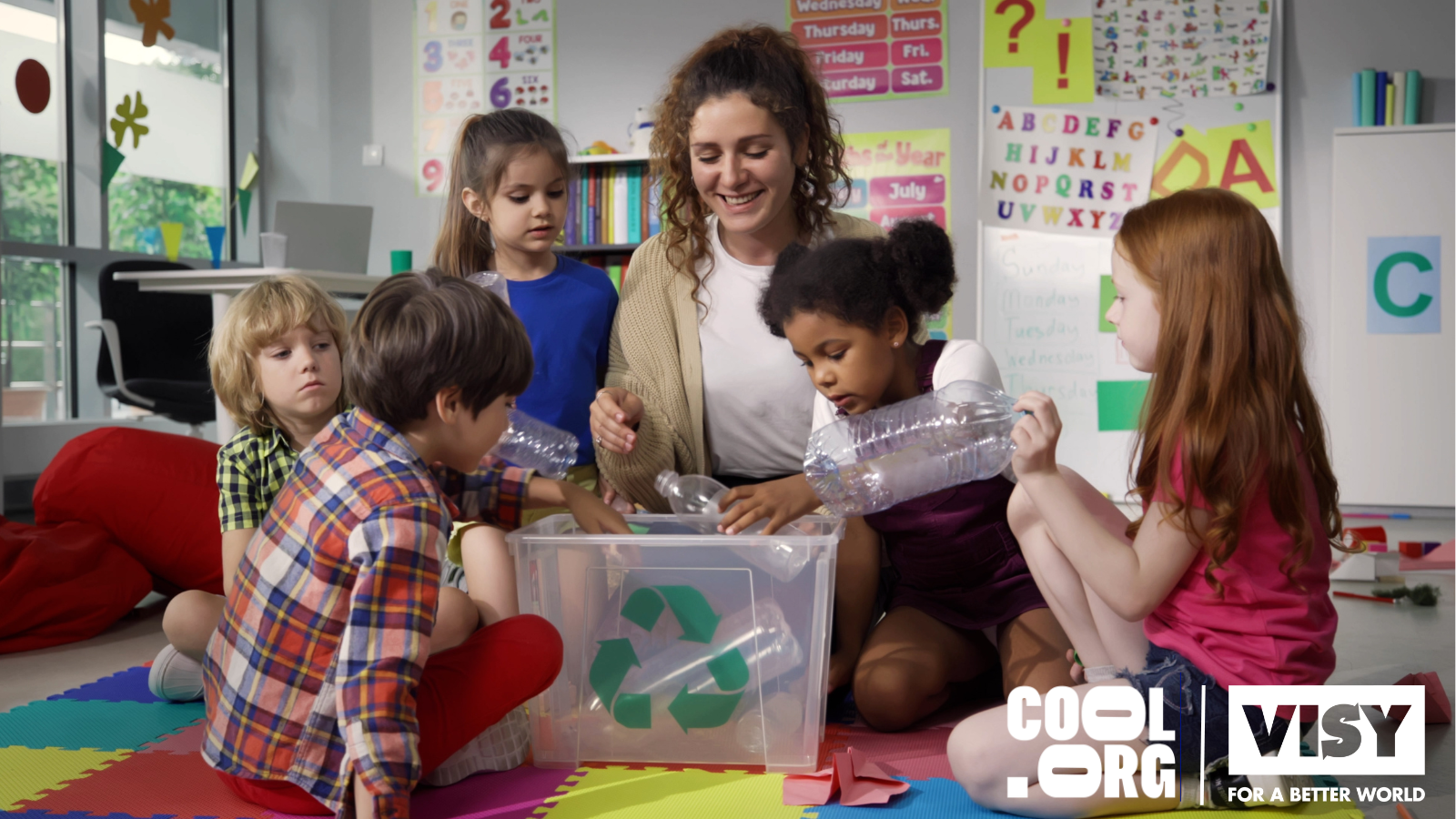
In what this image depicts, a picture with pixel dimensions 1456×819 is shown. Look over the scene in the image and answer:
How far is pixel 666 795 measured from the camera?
1280mm

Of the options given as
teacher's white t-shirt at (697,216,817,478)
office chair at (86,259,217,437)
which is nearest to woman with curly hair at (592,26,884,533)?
teacher's white t-shirt at (697,216,817,478)

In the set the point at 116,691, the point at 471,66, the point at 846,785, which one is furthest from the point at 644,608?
the point at 471,66

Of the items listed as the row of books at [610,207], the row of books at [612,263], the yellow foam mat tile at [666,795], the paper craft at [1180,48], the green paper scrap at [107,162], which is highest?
the paper craft at [1180,48]

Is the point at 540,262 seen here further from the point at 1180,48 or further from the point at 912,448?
the point at 1180,48

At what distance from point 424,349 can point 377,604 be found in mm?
286

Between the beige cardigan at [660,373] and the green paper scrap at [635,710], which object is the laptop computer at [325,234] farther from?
the green paper scrap at [635,710]

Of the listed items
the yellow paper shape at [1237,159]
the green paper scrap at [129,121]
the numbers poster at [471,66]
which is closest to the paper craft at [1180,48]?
the yellow paper shape at [1237,159]

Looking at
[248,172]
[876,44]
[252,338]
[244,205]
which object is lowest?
[252,338]

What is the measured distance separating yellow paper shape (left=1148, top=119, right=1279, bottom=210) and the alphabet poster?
16cm

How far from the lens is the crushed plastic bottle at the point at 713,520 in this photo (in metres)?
1.30

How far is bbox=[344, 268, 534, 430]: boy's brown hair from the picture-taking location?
1.19 metres

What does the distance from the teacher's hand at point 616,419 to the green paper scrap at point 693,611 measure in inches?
11.1

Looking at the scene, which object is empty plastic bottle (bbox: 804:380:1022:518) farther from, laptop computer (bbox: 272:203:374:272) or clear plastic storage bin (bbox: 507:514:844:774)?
laptop computer (bbox: 272:203:374:272)

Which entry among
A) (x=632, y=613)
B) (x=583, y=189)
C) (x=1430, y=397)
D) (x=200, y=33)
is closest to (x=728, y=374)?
(x=632, y=613)
